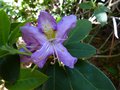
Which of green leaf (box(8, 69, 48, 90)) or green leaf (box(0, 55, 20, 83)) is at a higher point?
green leaf (box(0, 55, 20, 83))

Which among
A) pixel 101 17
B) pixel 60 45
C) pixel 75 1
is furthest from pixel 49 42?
pixel 75 1

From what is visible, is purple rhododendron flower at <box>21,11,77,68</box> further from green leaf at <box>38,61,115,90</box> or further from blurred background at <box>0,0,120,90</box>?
blurred background at <box>0,0,120,90</box>

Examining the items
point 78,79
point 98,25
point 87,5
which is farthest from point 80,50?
point 98,25

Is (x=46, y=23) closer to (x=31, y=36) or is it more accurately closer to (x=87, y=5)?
(x=31, y=36)

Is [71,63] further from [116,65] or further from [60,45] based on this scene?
[116,65]

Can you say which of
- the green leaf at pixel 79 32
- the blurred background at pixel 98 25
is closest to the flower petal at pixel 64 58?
the green leaf at pixel 79 32

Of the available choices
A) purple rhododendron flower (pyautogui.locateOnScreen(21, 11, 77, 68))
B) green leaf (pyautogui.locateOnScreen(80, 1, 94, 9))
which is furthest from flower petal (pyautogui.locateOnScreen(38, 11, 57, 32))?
green leaf (pyautogui.locateOnScreen(80, 1, 94, 9))

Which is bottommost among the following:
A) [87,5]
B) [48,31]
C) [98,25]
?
[98,25]
